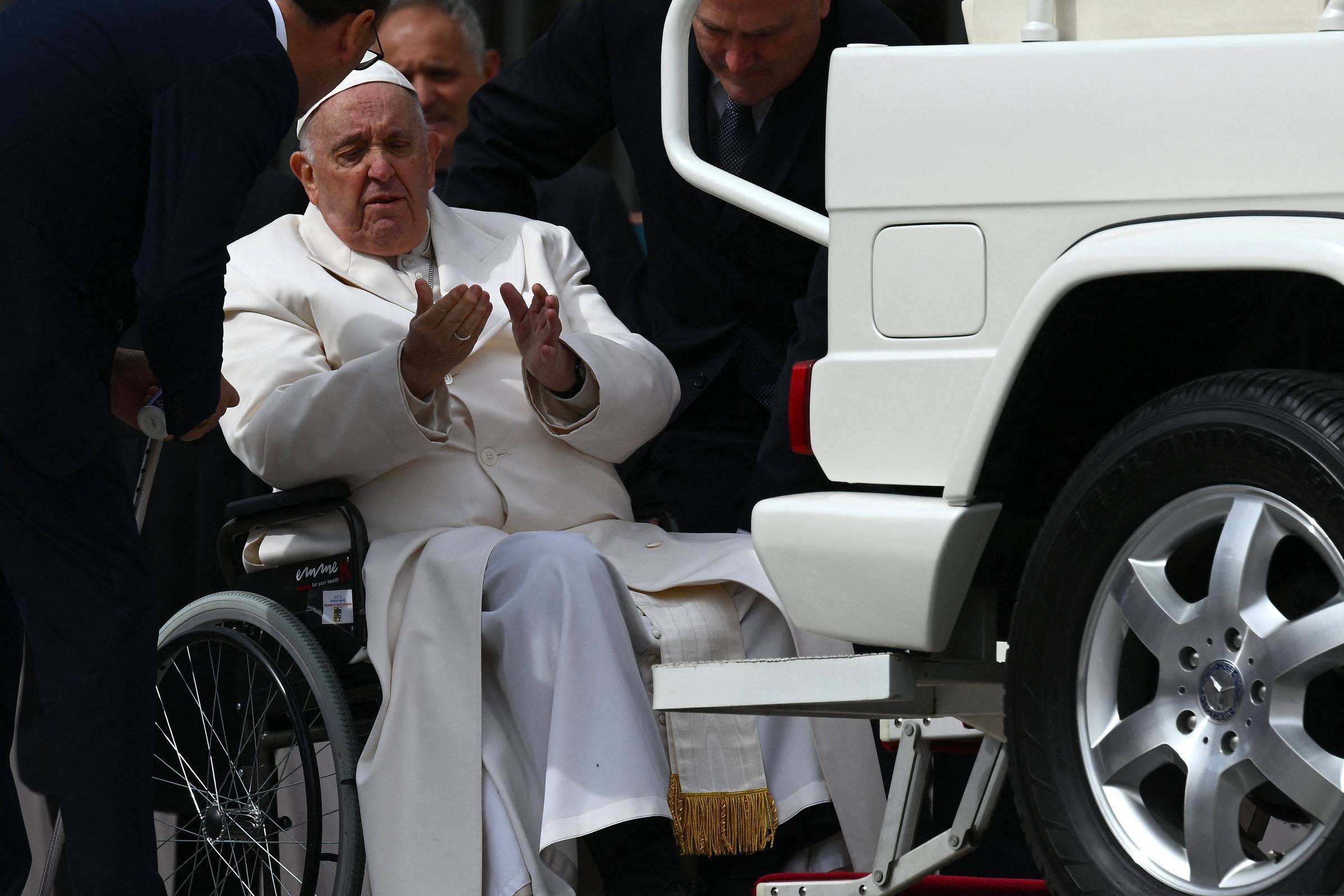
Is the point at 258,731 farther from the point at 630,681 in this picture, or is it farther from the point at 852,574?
the point at 852,574

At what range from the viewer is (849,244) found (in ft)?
8.00

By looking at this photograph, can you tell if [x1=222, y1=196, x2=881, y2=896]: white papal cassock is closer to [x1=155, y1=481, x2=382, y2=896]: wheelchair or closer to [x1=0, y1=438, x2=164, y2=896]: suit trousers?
[x1=155, y1=481, x2=382, y2=896]: wheelchair

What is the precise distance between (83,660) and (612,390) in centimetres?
125

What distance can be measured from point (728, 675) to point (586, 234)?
108 inches

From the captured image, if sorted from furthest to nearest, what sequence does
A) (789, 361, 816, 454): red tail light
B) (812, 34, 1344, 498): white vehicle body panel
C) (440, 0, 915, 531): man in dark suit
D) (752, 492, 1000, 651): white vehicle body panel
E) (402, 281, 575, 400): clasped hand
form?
(440, 0, 915, 531): man in dark suit → (402, 281, 575, 400): clasped hand → (789, 361, 816, 454): red tail light → (752, 492, 1000, 651): white vehicle body panel → (812, 34, 1344, 498): white vehicle body panel

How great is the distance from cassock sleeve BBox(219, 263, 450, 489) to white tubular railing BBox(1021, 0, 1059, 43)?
154cm

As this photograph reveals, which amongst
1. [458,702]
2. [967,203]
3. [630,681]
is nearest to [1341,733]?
[967,203]

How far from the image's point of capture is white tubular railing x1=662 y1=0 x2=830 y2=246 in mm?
2742

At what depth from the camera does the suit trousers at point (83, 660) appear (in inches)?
114

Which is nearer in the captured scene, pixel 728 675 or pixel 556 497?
pixel 728 675

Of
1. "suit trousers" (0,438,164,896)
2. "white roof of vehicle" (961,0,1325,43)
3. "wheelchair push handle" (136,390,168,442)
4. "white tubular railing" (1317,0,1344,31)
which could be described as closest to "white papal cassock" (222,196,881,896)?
"wheelchair push handle" (136,390,168,442)

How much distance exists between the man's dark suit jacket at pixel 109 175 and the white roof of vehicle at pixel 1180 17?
1.28 metres

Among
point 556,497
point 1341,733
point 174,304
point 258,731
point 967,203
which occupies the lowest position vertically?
point 258,731

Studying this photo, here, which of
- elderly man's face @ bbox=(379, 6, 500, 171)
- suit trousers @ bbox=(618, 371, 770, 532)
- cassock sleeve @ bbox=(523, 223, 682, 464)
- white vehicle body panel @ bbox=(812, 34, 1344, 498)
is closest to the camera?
white vehicle body panel @ bbox=(812, 34, 1344, 498)
